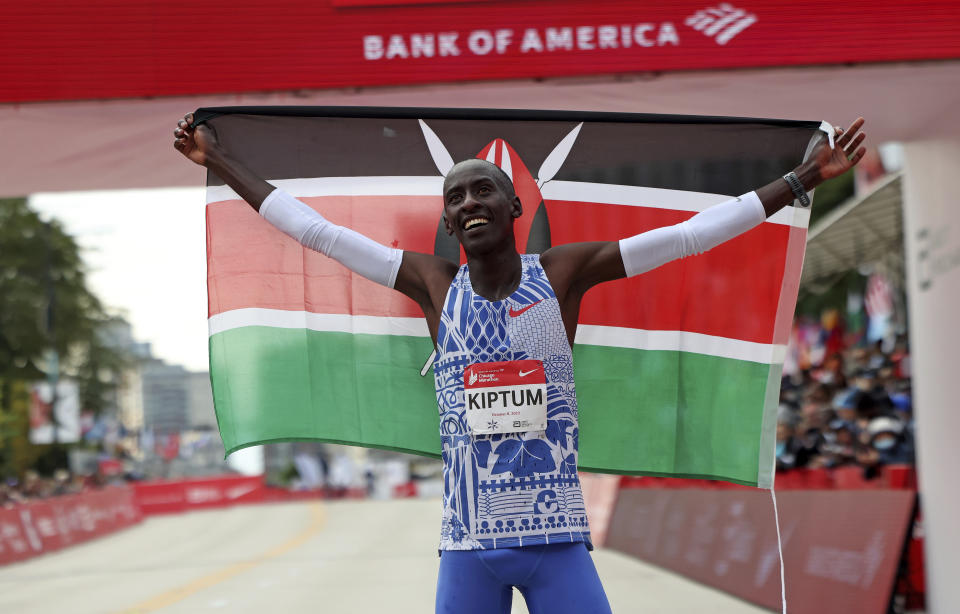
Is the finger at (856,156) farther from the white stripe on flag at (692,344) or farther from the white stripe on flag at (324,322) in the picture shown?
the white stripe on flag at (324,322)

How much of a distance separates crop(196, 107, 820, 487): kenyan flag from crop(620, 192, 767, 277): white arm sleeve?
3.19 ft

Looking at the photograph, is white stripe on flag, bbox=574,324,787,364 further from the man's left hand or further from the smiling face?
the smiling face

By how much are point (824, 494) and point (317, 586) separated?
6296mm

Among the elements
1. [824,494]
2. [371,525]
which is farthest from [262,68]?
[371,525]

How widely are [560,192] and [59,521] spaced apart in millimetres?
21842

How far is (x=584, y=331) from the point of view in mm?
5285

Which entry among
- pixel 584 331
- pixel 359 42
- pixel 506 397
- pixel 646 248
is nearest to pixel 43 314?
pixel 359 42

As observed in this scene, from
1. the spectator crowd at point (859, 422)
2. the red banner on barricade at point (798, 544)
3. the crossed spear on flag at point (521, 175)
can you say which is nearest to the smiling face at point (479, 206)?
the crossed spear on flag at point (521, 175)

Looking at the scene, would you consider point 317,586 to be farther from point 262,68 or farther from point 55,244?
point 55,244

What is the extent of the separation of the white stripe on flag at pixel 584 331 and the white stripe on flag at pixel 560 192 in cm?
53

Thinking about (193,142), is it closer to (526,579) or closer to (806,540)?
(526,579)

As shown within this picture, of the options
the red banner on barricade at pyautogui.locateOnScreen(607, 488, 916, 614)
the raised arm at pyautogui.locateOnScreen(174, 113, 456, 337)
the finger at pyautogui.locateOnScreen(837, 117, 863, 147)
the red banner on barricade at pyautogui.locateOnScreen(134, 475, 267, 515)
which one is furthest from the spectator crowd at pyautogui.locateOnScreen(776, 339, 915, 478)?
the red banner on barricade at pyautogui.locateOnScreen(134, 475, 267, 515)

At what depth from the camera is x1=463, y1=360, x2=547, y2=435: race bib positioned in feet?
11.9

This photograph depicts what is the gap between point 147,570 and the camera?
1761 cm
